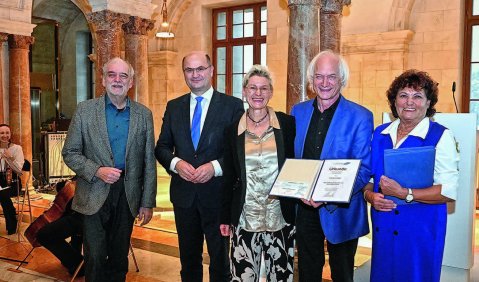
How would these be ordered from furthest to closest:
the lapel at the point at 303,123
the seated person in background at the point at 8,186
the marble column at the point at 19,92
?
the marble column at the point at 19,92 → the seated person in background at the point at 8,186 → the lapel at the point at 303,123

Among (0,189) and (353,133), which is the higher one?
(353,133)

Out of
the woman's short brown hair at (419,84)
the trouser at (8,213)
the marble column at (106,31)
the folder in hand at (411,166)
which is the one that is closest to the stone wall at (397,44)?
the marble column at (106,31)

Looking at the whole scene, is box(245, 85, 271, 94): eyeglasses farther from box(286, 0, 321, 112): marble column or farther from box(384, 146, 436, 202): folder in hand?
box(286, 0, 321, 112): marble column

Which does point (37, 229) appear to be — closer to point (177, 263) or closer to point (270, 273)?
point (177, 263)

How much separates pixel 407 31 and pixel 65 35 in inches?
443

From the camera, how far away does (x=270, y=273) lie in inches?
97.0

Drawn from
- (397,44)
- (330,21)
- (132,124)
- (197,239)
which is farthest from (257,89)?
(397,44)

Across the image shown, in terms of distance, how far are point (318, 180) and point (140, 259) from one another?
302cm

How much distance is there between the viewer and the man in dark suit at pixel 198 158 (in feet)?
9.06

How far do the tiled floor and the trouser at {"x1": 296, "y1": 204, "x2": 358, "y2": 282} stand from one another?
0.93 metres

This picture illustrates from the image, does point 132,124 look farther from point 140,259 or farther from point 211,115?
point 140,259

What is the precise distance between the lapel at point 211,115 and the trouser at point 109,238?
61 cm

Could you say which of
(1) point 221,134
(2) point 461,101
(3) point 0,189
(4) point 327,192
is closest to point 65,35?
(3) point 0,189

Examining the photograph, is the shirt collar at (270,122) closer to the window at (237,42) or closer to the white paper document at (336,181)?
the white paper document at (336,181)
